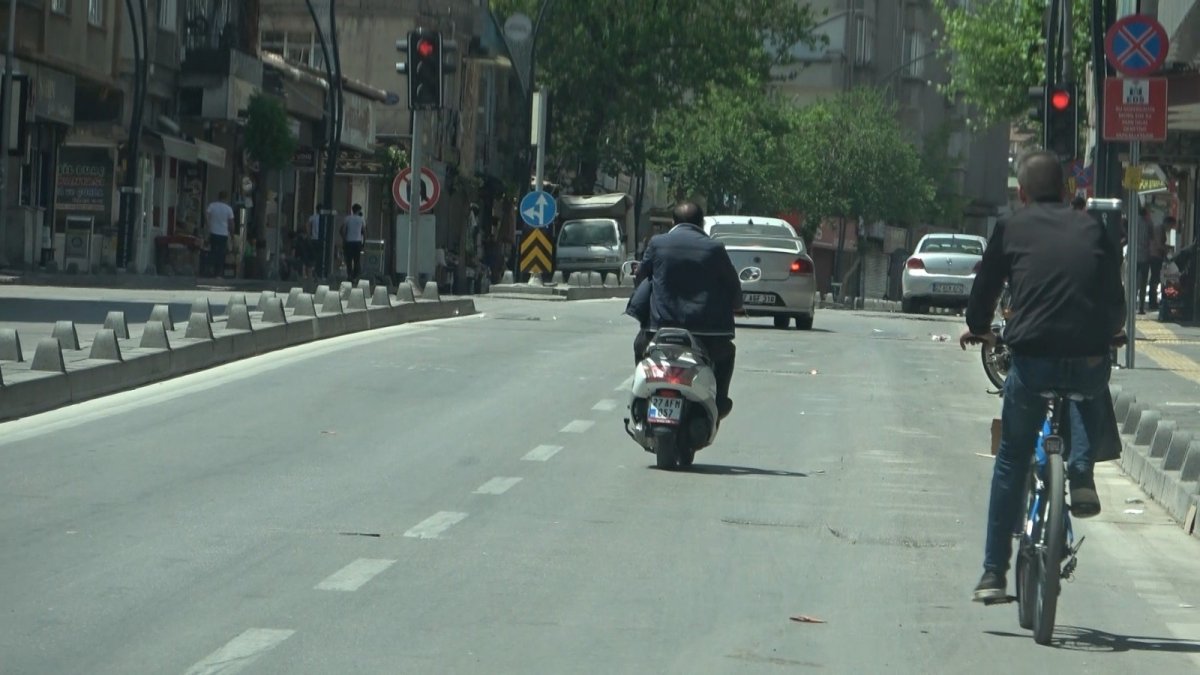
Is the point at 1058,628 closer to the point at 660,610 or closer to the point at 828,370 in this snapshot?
the point at 660,610

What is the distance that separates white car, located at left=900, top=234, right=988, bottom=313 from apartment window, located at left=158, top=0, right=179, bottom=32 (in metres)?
16.9

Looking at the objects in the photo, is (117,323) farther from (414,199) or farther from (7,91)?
(7,91)

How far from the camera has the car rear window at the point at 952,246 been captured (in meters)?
38.5

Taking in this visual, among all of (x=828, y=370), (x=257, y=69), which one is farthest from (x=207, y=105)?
(x=828, y=370)

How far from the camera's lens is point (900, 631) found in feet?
25.4

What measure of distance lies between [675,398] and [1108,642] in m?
5.31

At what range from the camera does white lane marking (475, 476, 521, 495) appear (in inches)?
A: 444

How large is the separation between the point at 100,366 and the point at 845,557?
25.4ft

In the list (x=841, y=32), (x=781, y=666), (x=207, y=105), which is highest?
(x=841, y=32)

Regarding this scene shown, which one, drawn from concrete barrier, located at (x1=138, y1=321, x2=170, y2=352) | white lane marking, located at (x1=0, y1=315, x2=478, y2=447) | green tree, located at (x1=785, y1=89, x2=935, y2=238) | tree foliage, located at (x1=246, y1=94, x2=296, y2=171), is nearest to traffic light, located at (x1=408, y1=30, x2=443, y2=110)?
white lane marking, located at (x1=0, y1=315, x2=478, y2=447)

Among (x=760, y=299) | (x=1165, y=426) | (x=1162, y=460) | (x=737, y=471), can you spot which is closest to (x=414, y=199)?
(x=760, y=299)

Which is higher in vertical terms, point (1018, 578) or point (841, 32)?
point (841, 32)

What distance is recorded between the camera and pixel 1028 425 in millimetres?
7730

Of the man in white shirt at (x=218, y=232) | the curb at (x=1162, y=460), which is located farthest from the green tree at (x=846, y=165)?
the curb at (x=1162, y=460)
